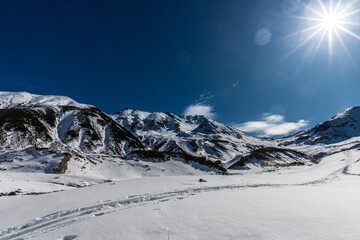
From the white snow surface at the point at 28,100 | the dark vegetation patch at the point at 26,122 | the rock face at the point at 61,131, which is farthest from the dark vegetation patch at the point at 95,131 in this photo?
the white snow surface at the point at 28,100

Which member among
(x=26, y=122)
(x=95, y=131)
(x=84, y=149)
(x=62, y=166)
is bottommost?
(x=62, y=166)

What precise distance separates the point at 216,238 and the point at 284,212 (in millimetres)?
3457

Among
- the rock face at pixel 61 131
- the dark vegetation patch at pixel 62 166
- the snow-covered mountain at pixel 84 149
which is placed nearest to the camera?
the dark vegetation patch at pixel 62 166

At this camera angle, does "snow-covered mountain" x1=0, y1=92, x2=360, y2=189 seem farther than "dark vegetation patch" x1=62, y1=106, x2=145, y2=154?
No

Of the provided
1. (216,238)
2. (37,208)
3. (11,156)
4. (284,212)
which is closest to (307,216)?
(284,212)

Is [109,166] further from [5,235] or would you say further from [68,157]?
[5,235]

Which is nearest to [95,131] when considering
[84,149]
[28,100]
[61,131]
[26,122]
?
[61,131]

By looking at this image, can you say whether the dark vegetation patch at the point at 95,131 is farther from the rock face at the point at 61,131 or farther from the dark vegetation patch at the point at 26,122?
the dark vegetation patch at the point at 26,122

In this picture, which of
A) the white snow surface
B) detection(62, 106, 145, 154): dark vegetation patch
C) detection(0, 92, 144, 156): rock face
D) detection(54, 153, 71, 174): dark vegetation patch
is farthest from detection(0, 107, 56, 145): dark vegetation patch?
detection(54, 153, 71, 174): dark vegetation patch

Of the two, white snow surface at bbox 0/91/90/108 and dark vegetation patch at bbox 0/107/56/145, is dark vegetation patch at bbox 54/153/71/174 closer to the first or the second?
dark vegetation patch at bbox 0/107/56/145

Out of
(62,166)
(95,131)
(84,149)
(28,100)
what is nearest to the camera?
(62,166)

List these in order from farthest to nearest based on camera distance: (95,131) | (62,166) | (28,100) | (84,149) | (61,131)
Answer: (28,100) < (95,131) < (61,131) < (84,149) < (62,166)

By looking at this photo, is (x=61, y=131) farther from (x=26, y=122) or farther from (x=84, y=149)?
(x=84, y=149)

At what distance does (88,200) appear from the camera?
972 centimetres
